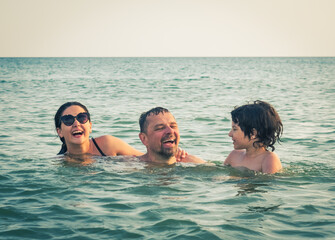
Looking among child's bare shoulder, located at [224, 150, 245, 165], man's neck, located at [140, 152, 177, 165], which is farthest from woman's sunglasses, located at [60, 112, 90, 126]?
child's bare shoulder, located at [224, 150, 245, 165]

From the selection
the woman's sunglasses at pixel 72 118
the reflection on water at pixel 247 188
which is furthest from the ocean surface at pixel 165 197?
the woman's sunglasses at pixel 72 118

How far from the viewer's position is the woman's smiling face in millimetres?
7418

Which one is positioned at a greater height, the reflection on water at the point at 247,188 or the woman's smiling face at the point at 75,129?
the woman's smiling face at the point at 75,129

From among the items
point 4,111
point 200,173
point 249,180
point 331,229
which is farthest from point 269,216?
point 4,111

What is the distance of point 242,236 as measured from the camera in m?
4.55

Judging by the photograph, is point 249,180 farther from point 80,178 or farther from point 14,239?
point 14,239

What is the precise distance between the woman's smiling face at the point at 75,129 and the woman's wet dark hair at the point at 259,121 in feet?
7.77

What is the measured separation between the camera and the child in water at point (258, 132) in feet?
21.3

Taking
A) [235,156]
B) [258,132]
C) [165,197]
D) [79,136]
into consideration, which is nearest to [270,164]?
[258,132]

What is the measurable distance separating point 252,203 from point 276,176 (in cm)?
129

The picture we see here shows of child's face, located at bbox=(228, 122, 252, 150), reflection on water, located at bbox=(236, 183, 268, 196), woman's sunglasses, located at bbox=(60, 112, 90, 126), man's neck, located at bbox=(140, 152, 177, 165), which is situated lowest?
reflection on water, located at bbox=(236, 183, 268, 196)

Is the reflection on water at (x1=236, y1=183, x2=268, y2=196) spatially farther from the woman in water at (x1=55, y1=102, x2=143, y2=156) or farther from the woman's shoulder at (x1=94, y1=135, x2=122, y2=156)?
the woman's shoulder at (x1=94, y1=135, x2=122, y2=156)

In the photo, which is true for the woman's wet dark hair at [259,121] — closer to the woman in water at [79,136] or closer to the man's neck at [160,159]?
the man's neck at [160,159]

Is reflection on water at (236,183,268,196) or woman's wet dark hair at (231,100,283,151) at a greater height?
woman's wet dark hair at (231,100,283,151)
